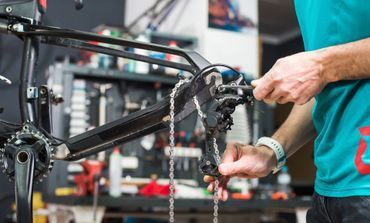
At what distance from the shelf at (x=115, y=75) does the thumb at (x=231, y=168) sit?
1.38m

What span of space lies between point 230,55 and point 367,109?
7.18 feet

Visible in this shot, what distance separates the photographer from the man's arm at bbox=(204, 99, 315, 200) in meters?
0.90

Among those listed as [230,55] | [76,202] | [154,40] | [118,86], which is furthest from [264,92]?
[230,55]

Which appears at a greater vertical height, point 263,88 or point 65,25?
point 65,25

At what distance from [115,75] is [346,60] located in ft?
5.68

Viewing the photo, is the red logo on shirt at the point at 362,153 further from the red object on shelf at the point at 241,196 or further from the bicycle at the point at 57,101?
the red object on shelf at the point at 241,196

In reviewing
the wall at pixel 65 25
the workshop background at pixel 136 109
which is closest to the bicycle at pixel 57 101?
the workshop background at pixel 136 109

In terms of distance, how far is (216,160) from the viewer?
80 centimetres

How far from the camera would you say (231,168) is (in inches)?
33.4

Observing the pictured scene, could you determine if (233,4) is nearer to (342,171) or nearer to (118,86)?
(118,86)

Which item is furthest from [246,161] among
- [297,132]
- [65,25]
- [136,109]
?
[136,109]

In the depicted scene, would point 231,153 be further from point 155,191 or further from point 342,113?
point 155,191

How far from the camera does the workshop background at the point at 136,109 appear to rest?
2.01 m

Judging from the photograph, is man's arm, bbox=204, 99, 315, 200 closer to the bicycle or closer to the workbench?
the bicycle
